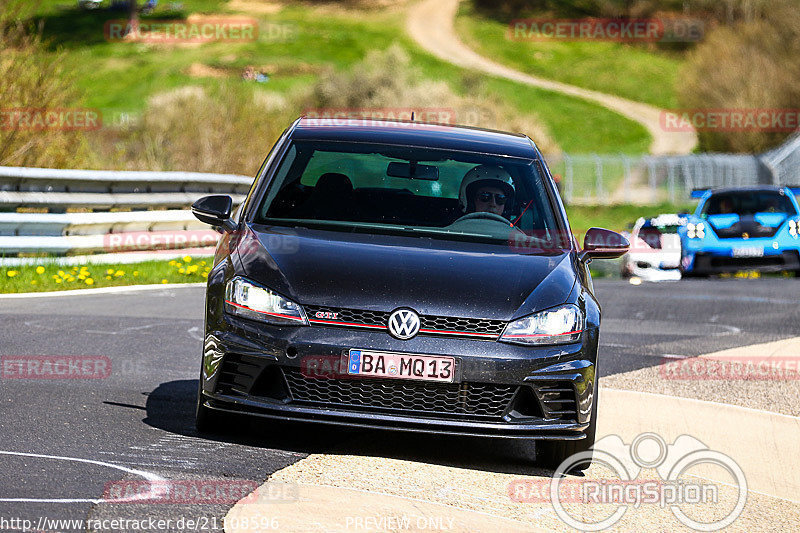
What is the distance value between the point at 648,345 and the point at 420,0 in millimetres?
102785

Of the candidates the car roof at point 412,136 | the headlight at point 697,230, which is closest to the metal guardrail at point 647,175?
the headlight at point 697,230

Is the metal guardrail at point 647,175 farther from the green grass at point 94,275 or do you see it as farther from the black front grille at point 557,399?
the black front grille at point 557,399

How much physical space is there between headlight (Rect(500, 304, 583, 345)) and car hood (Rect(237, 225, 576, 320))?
1.6 inches

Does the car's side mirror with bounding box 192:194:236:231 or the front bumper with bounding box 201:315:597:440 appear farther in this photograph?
the car's side mirror with bounding box 192:194:236:231

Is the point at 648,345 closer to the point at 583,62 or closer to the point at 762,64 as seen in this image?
the point at 762,64

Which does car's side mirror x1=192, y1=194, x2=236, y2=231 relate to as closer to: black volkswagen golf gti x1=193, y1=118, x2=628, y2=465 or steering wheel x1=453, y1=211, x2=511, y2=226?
black volkswagen golf gti x1=193, y1=118, x2=628, y2=465

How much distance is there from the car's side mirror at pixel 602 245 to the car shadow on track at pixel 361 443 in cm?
111

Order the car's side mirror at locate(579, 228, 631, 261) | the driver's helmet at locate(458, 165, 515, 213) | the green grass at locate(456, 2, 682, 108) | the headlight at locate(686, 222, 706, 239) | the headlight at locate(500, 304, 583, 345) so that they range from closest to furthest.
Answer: the headlight at locate(500, 304, 583, 345) < the car's side mirror at locate(579, 228, 631, 261) < the driver's helmet at locate(458, 165, 515, 213) < the headlight at locate(686, 222, 706, 239) < the green grass at locate(456, 2, 682, 108)

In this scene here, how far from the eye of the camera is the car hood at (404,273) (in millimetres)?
6191

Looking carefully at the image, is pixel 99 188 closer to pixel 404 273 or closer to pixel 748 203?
pixel 404 273

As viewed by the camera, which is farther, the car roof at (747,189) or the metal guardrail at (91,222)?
the car roof at (747,189)

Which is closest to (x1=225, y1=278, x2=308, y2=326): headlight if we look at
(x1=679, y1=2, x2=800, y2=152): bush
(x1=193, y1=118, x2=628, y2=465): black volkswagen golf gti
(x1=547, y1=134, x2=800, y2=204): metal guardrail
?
(x1=193, y1=118, x2=628, y2=465): black volkswagen golf gti

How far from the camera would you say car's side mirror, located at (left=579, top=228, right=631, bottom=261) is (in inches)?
285

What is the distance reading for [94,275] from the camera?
14.0 metres
